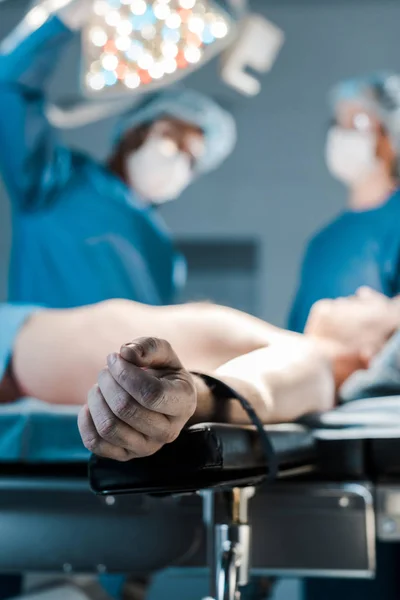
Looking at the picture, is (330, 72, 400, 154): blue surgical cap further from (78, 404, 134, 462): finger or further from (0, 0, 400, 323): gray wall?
(0, 0, 400, 323): gray wall

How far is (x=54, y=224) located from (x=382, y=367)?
0.61 meters

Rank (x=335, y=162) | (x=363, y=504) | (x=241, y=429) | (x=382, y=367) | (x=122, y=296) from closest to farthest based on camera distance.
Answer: (x=241, y=429), (x=363, y=504), (x=382, y=367), (x=122, y=296), (x=335, y=162)

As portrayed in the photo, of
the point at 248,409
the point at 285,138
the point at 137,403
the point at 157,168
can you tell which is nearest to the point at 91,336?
the point at 248,409

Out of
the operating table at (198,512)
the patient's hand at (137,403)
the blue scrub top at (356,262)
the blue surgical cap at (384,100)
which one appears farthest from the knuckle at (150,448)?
the blue surgical cap at (384,100)

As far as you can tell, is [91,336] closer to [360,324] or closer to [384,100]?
[360,324]

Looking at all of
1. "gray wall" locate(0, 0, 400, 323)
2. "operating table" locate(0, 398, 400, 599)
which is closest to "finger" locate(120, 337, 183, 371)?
"operating table" locate(0, 398, 400, 599)

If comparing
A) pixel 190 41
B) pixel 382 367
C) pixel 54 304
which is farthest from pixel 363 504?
pixel 54 304

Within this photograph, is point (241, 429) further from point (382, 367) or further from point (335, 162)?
point (335, 162)

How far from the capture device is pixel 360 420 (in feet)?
2.31

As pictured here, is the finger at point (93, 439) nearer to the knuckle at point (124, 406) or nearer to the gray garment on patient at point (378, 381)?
the knuckle at point (124, 406)

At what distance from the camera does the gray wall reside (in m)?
2.47

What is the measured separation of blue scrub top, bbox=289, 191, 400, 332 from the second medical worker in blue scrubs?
24 centimetres

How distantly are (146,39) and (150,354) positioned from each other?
0.64m

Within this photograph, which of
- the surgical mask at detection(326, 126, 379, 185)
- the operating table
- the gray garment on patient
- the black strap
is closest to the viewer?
the black strap
